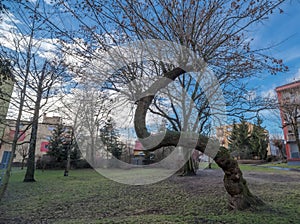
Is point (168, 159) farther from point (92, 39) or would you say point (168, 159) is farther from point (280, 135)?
point (280, 135)

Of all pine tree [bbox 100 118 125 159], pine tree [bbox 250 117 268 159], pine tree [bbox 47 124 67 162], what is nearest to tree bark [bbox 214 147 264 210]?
pine tree [bbox 100 118 125 159]

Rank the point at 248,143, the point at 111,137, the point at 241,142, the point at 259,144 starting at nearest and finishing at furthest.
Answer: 1. the point at 111,137
2. the point at 259,144
3. the point at 248,143
4. the point at 241,142

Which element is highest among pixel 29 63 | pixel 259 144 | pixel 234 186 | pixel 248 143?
pixel 29 63

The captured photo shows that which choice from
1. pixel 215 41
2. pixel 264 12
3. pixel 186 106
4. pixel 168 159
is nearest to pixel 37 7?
pixel 215 41

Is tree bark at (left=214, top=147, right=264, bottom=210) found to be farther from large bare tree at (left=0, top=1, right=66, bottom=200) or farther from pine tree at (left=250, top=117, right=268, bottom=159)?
pine tree at (left=250, top=117, right=268, bottom=159)

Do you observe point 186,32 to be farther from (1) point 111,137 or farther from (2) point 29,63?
(1) point 111,137

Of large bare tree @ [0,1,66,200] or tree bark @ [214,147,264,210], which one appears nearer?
tree bark @ [214,147,264,210]

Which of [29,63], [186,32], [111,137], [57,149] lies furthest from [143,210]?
[57,149]

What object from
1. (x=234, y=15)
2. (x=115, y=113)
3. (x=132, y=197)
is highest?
(x=234, y=15)

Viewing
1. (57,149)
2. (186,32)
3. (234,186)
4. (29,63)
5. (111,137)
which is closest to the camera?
(234,186)

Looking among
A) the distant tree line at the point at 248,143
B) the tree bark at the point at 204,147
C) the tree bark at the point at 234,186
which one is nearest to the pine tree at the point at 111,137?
the tree bark at the point at 204,147

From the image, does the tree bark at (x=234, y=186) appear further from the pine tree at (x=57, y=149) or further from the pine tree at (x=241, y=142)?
the pine tree at (x=241, y=142)

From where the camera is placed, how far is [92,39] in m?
3.19

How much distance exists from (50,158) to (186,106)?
11070 millimetres
